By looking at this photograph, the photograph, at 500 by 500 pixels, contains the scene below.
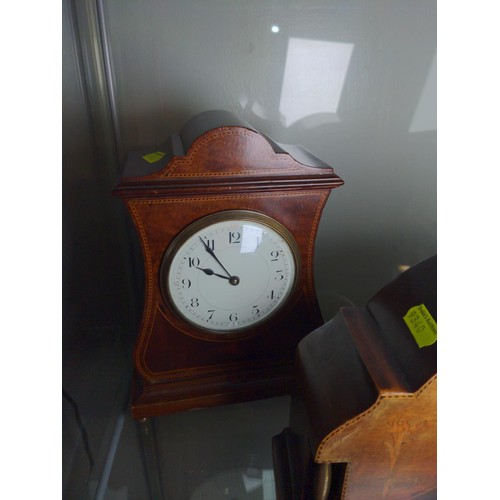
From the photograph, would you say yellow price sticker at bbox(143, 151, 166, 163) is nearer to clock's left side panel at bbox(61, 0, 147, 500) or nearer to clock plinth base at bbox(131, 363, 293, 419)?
clock's left side panel at bbox(61, 0, 147, 500)

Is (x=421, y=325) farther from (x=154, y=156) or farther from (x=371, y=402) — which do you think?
(x=154, y=156)

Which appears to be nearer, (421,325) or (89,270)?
(421,325)

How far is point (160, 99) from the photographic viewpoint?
88 cm

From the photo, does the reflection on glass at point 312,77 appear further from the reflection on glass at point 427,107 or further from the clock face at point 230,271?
the clock face at point 230,271

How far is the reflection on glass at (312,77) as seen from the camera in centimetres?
87

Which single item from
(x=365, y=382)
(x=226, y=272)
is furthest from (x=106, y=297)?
(x=365, y=382)

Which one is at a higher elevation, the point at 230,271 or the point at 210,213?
the point at 210,213

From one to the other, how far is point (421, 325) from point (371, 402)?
0.42 ft

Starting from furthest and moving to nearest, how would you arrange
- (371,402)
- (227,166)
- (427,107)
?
(427,107) → (227,166) → (371,402)

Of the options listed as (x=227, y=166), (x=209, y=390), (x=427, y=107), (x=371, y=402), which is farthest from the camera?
(x=427, y=107)

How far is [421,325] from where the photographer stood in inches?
21.8

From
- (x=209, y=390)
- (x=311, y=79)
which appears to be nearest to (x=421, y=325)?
(x=209, y=390)

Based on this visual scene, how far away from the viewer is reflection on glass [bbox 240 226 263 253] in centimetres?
71

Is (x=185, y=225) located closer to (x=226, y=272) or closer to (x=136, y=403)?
(x=226, y=272)
